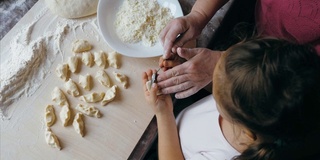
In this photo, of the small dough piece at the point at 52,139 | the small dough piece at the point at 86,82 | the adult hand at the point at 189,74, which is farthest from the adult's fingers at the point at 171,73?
the small dough piece at the point at 52,139

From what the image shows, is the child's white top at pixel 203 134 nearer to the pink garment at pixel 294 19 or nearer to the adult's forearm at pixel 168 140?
the adult's forearm at pixel 168 140

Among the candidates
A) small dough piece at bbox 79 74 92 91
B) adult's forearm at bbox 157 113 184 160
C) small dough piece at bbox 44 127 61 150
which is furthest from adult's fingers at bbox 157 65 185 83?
small dough piece at bbox 44 127 61 150

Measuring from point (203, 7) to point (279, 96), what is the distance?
1.65ft

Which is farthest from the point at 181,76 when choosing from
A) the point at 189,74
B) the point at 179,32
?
the point at 179,32

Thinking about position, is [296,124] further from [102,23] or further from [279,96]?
[102,23]

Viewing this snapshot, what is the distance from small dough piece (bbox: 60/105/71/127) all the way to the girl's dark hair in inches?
18.8

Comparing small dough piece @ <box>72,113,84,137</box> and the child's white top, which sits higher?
small dough piece @ <box>72,113,84,137</box>

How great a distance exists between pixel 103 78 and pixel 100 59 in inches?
2.5

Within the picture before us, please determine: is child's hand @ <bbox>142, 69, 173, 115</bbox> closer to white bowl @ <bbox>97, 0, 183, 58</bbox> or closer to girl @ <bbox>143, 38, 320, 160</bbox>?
white bowl @ <bbox>97, 0, 183, 58</bbox>

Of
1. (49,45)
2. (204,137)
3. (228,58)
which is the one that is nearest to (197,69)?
(204,137)

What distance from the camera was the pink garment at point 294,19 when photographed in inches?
27.5

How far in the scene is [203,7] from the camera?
2.90 ft

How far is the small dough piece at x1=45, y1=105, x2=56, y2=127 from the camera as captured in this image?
2.68 ft

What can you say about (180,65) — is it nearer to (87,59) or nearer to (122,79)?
(122,79)
